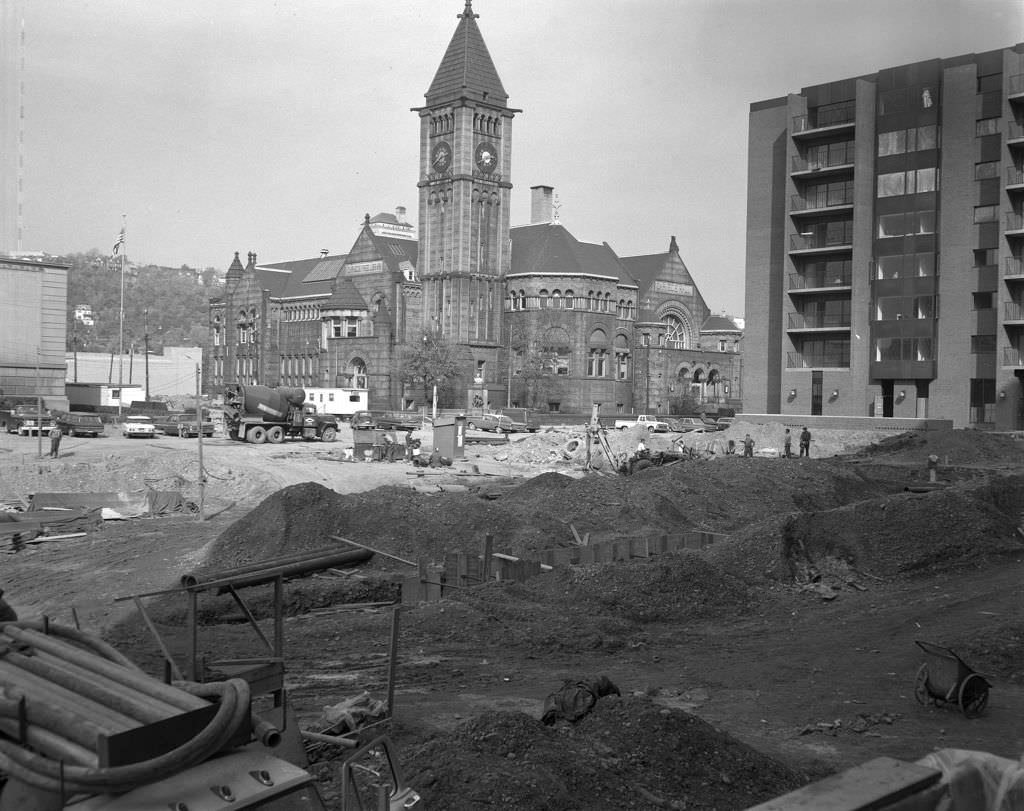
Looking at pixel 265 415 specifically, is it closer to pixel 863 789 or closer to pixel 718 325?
pixel 863 789

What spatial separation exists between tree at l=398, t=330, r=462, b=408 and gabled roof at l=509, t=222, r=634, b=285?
41.8 ft

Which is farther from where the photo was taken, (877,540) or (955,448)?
(955,448)

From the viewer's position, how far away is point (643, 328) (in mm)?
105625

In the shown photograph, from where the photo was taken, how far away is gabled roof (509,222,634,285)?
A: 99.8 m

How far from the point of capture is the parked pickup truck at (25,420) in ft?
181

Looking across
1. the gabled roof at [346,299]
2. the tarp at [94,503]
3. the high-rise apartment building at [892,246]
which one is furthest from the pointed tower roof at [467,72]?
the tarp at [94,503]

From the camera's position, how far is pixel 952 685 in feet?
39.1

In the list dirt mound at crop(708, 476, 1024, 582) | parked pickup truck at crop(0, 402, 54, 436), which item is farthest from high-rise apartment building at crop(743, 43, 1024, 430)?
parked pickup truck at crop(0, 402, 54, 436)

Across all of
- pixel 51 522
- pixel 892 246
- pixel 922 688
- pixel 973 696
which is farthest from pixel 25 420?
pixel 973 696

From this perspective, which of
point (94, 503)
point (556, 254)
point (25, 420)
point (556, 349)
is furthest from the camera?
point (556, 254)

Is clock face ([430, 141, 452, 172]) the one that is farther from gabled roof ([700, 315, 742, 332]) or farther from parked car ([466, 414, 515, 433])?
gabled roof ([700, 315, 742, 332])

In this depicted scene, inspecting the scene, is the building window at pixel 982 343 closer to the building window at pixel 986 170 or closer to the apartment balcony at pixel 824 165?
the building window at pixel 986 170

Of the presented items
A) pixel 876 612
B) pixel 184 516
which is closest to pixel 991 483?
pixel 876 612

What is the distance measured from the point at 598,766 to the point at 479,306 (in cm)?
8954
